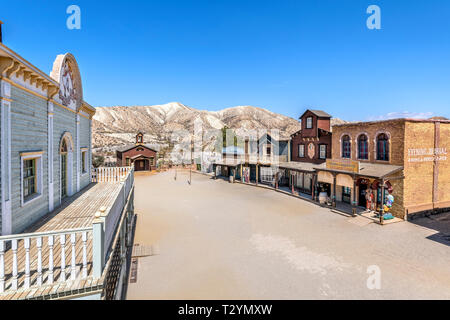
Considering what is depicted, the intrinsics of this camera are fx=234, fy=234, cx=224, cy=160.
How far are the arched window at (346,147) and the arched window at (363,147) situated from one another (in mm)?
907

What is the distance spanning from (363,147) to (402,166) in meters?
3.61

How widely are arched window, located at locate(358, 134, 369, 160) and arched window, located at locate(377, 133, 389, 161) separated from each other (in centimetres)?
94

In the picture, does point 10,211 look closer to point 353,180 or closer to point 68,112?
point 68,112

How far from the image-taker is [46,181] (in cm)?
884

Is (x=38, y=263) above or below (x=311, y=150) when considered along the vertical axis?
below

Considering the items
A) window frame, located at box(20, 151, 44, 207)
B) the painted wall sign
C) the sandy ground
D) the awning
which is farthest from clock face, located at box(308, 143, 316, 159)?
window frame, located at box(20, 151, 44, 207)

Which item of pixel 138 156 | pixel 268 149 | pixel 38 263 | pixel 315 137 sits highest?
pixel 315 137

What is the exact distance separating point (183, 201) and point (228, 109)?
161652 millimetres

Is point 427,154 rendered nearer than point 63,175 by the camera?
No

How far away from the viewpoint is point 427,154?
17000 millimetres

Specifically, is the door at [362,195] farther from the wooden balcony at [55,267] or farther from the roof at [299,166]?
the wooden balcony at [55,267]

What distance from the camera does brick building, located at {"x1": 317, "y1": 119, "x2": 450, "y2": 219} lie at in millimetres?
16266

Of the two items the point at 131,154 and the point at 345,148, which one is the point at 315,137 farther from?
the point at 131,154

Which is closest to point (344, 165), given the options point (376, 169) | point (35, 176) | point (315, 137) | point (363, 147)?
point (363, 147)
